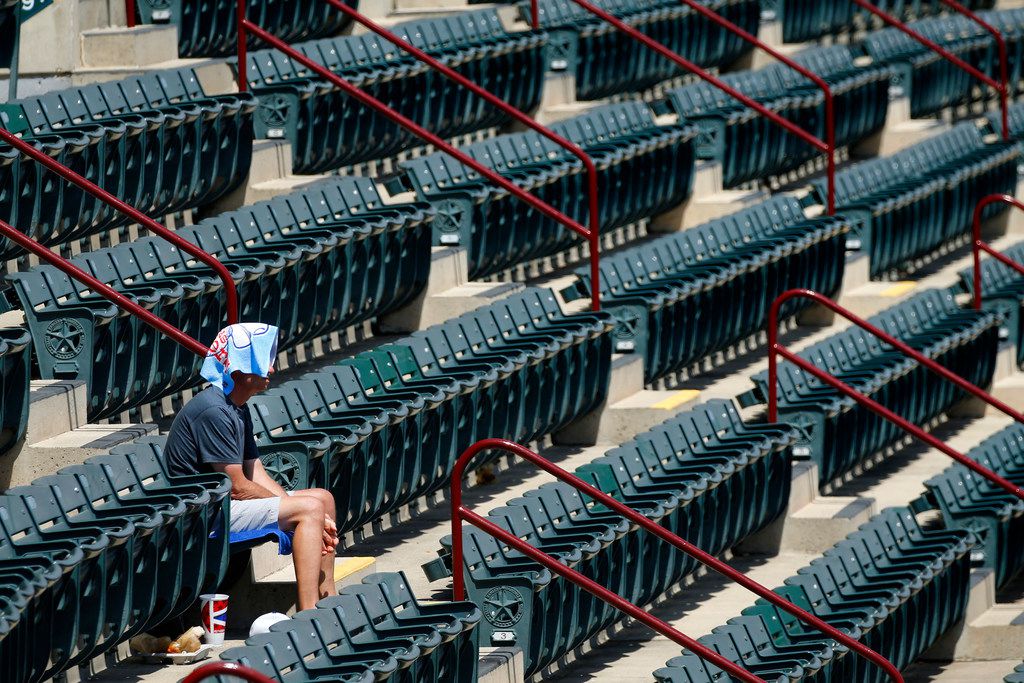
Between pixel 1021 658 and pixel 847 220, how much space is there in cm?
302

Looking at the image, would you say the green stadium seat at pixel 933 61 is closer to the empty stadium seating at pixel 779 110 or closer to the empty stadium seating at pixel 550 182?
the empty stadium seating at pixel 779 110

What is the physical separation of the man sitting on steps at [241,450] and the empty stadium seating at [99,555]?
8 cm

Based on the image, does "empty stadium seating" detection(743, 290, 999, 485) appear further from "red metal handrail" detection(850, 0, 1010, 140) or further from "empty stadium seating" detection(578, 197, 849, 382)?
"red metal handrail" detection(850, 0, 1010, 140)

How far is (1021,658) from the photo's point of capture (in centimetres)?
691

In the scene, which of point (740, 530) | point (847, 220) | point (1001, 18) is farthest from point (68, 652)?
point (1001, 18)

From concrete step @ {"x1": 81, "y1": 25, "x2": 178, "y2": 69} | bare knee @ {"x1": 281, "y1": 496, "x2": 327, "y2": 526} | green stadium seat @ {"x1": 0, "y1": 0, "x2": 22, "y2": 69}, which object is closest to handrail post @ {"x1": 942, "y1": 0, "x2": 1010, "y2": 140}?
concrete step @ {"x1": 81, "y1": 25, "x2": 178, "y2": 69}

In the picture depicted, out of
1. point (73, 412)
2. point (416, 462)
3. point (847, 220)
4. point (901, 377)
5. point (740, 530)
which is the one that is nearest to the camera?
point (73, 412)

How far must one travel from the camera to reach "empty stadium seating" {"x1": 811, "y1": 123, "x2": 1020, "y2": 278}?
962 cm

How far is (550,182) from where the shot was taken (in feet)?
26.6

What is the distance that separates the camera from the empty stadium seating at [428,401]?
561 cm

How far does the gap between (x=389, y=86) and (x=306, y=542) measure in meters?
3.75

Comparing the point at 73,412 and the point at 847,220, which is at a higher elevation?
the point at 73,412

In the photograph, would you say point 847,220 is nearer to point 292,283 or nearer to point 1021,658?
point 1021,658

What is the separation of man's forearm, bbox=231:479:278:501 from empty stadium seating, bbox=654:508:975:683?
3.49 feet
